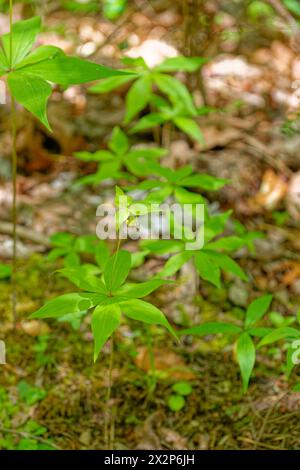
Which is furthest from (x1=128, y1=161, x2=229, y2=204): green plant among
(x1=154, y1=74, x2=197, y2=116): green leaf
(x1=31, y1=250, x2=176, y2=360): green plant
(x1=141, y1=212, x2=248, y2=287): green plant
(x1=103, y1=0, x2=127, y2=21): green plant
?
(x1=103, y1=0, x2=127, y2=21): green plant

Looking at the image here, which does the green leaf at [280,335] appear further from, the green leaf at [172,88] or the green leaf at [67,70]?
the green leaf at [172,88]

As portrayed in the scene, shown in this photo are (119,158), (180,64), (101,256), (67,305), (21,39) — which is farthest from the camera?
(119,158)

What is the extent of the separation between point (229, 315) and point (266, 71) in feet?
7.58

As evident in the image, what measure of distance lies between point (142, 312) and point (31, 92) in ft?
2.33

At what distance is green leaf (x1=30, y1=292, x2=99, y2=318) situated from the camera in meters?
1.57

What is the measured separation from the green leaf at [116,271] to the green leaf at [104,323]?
0.32 feet

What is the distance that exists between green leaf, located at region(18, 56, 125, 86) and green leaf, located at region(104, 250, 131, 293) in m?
0.53

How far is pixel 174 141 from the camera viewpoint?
11.5 feet

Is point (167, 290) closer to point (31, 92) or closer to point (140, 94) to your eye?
point (140, 94)

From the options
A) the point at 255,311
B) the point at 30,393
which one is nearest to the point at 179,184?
the point at 255,311

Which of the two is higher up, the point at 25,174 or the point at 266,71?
the point at 266,71

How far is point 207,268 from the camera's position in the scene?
6.45 feet
